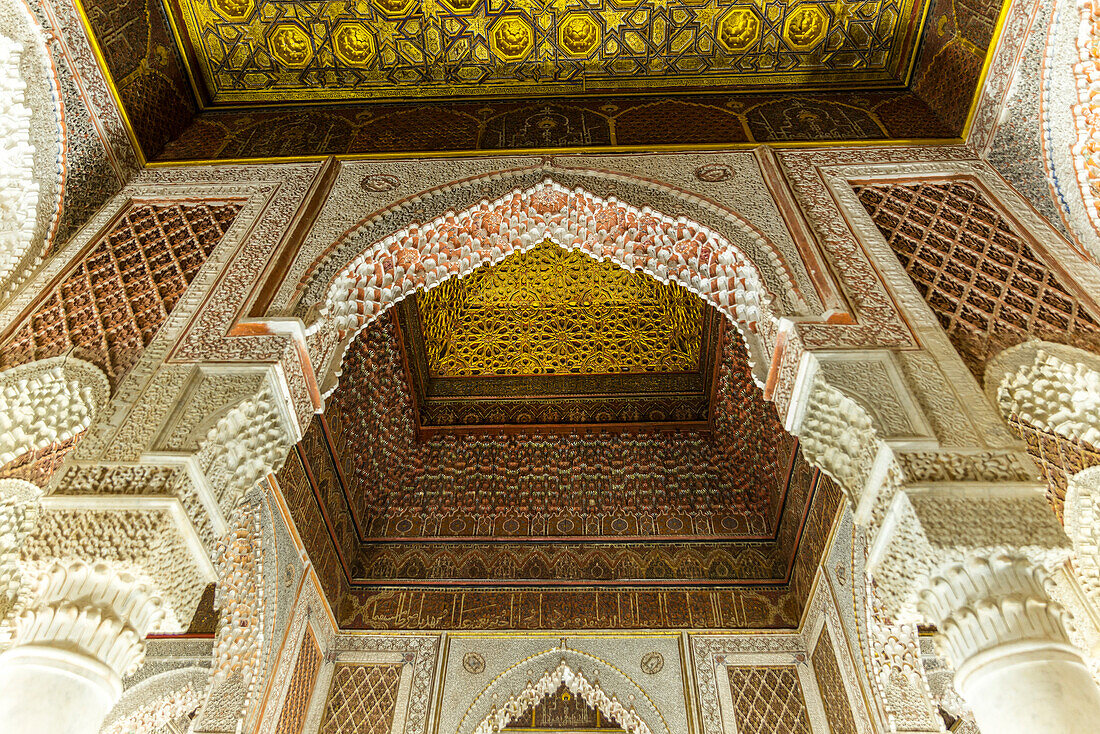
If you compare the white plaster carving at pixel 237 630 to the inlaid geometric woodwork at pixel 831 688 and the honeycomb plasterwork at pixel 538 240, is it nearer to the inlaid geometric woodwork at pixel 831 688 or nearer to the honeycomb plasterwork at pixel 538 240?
the honeycomb plasterwork at pixel 538 240

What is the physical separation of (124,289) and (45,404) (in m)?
0.67

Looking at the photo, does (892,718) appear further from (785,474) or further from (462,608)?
(462,608)

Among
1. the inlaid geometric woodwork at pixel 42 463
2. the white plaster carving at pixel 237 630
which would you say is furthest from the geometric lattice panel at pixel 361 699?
the inlaid geometric woodwork at pixel 42 463

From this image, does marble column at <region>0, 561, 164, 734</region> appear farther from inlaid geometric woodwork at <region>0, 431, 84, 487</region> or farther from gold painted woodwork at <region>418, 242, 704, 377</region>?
gold painted woodwork at <region>418, 242, 704, 377</region>

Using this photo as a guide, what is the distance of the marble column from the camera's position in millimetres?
1885

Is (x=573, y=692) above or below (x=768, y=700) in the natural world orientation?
above

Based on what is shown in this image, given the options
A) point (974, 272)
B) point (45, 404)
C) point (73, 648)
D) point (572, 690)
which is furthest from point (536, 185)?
point (572, 690)

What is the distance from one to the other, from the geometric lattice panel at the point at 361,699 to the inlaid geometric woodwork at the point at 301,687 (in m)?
0.17

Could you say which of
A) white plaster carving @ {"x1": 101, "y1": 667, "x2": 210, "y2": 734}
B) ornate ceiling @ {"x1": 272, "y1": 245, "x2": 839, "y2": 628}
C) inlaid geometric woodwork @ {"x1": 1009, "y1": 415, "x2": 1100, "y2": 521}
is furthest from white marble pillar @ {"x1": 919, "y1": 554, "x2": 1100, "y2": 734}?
white plaster carving @ {"x1": 101, "y1": 667, "x2": 210, "y2": 734}

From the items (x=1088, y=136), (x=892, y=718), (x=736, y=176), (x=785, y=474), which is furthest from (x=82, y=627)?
(x=1088, y=136)

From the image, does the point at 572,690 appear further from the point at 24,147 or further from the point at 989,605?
the point at 24,147

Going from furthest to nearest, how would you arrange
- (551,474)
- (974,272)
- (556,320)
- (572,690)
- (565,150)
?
(556,320), (551,474), (572,690), (565,150), (974,272)

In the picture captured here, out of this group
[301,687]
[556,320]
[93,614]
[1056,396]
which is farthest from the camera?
[556,320]

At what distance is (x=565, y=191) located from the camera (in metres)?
3.55
